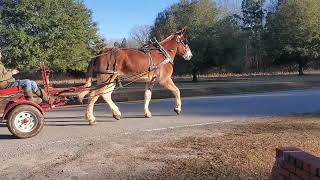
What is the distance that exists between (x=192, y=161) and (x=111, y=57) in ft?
19.2

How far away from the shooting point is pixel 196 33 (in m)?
48.6

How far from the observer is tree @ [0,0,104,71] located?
37219 millimetres

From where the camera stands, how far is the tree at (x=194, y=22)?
47500 millimetres

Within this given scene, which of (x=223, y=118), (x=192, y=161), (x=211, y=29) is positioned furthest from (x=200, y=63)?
(x=192, y=161)

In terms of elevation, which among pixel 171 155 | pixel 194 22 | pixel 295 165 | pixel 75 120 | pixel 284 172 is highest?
pixel 194 22

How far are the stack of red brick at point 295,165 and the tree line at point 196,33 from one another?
31401 millimetres

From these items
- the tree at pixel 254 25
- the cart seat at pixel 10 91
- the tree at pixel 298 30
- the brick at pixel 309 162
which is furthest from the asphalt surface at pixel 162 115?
the tree at pixel 254 25

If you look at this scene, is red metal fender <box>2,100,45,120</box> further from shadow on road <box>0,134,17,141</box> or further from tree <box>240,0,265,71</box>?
tree <box>240,0,265,71</box>

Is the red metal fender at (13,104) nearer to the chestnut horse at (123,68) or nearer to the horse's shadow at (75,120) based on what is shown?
the chestnut horse at (123,68)

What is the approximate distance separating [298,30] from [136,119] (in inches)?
1769

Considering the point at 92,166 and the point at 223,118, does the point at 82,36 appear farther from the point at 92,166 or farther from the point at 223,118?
the point at 92,166

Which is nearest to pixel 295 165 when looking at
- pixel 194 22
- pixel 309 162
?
pixel 309 162

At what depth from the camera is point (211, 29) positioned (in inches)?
1928

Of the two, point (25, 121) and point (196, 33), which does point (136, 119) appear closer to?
point (25, 121)
